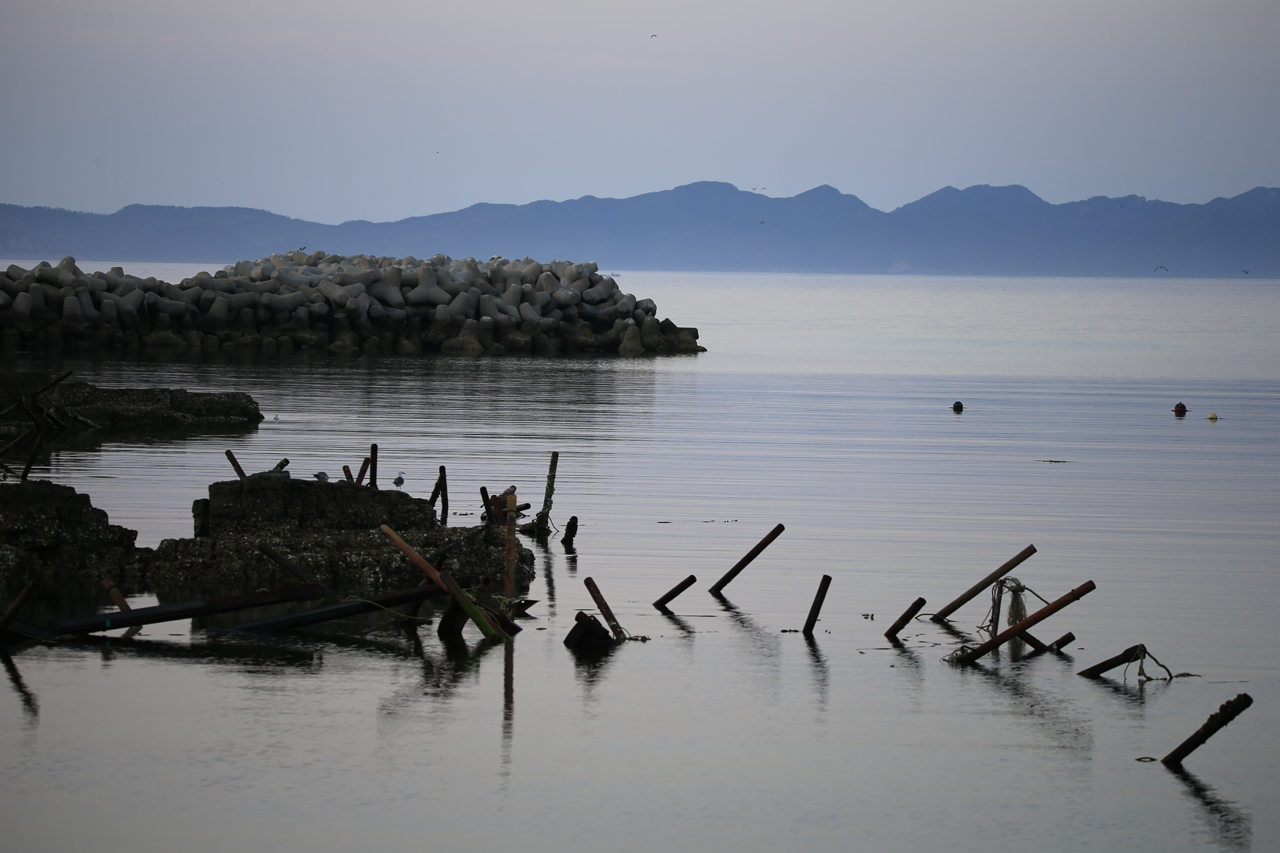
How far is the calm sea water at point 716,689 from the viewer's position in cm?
717

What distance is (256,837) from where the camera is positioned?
677 cm

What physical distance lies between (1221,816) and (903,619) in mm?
3252

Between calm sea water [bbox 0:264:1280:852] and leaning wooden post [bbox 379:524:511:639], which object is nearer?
calm sea water [bbox 0:264:1280:852]

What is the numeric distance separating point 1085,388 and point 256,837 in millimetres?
32545

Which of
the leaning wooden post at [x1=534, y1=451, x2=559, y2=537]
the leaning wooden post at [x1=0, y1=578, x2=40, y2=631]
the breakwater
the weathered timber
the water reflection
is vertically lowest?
the water reflection

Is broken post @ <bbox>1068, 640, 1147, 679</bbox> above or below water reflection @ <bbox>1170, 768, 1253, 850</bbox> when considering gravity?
above

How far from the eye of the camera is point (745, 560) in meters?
11.3

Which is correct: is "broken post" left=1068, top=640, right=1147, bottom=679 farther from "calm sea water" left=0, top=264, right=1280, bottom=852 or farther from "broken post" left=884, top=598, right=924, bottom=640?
"broken post" left=884, top=598, right=924, bottom=640

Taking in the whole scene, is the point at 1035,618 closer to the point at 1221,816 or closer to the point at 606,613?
the point at 1221,816

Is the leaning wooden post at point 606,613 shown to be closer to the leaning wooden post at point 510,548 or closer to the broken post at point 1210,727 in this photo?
the leaning wooden post at point 510,548

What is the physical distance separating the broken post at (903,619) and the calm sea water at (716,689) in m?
0.26

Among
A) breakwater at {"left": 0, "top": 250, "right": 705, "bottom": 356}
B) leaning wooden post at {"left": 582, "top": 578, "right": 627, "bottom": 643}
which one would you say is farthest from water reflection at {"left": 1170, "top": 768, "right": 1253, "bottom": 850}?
breakwater at {"left": 0, "top": 250, "right": 705, "bottom": 356}

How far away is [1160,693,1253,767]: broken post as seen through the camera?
24.3 feet

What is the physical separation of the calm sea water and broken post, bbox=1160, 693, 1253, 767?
0.13 metres
